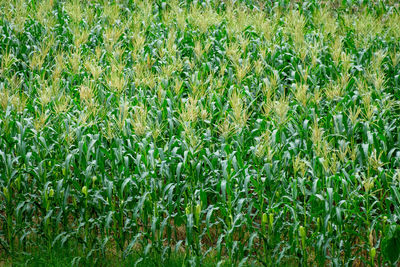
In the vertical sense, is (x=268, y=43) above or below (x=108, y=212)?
above

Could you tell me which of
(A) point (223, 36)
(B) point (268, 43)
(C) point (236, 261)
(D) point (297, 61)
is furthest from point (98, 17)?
(C) point (236, 261)

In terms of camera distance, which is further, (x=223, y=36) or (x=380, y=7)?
(x=380, y=7)

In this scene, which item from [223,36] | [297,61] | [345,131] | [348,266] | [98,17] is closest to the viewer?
[348,266]

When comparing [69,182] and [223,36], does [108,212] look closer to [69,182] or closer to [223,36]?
[69,182]

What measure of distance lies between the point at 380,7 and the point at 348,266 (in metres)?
9.09

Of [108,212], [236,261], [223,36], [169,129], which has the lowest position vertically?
Result: [236,261]

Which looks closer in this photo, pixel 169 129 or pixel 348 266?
pixel 348 266

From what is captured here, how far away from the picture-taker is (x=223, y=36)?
9852 millimetres

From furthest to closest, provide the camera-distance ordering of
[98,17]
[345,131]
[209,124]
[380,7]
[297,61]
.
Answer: [380,7] → [98,17] → [297,61] → [209,124] → [345,131]

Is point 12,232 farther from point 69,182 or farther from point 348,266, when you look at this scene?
point 348,266

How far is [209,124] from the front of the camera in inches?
264

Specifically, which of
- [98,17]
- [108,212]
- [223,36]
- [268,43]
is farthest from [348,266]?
[98,17]

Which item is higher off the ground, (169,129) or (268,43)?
(268,43)

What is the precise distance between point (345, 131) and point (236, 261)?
2.13m
